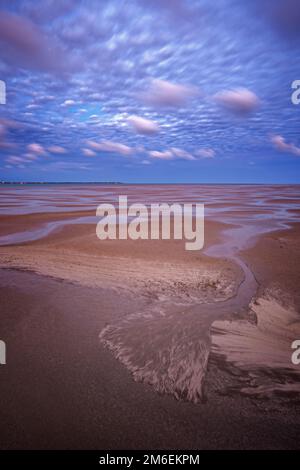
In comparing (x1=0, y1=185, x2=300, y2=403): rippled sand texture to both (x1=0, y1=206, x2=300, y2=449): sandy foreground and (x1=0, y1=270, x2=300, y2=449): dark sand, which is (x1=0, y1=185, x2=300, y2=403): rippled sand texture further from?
(x1=0, y1=270, x2=300, y2=449): dark sand

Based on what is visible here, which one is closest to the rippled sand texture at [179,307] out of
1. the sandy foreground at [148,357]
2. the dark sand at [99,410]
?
the sandy foreground at [148,357]

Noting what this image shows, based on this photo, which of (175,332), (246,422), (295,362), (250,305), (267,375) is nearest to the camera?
(246,422)

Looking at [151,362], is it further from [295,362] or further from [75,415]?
[295,362]

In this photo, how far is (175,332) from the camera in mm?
3939

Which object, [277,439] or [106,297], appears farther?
[106,297]

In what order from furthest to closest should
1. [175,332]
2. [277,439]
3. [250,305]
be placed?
[250,305], [175,332], [277,439]

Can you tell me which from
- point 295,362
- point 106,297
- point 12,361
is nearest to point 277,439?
point 295,362

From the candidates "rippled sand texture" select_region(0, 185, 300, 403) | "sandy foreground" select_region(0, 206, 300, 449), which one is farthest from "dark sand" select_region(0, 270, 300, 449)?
"rippled sand texture" select_region(0, 185, 300, 403)

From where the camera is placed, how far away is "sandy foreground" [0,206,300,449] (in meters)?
2.43

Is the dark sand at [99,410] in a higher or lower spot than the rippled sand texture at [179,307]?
lower

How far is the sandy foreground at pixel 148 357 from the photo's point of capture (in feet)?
7.96

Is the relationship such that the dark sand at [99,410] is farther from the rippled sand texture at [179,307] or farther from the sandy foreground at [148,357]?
the rippled sand texture at [179,307]

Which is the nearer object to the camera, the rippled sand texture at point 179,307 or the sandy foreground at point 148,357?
the sandy foreground at point 148,357
